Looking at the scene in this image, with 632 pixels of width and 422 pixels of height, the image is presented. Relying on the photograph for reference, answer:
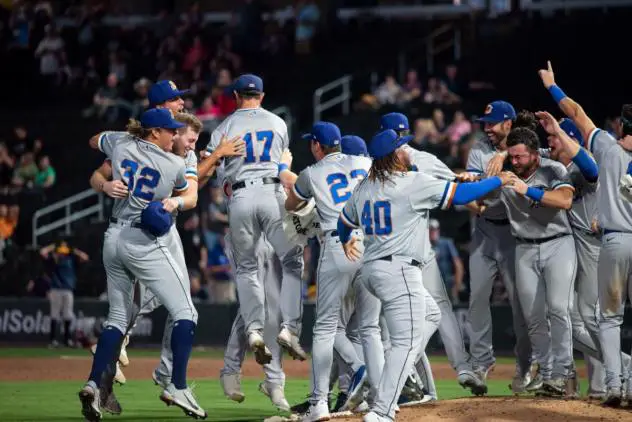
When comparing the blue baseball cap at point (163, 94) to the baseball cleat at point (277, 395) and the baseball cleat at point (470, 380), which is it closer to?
the baseball cleat at point (277, 395)

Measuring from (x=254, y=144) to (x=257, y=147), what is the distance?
0.04m

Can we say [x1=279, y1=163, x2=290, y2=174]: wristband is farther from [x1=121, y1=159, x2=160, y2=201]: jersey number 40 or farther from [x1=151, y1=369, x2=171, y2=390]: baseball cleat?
[x1=151, y1=369, x2=171, y2=390]: baseball cleat

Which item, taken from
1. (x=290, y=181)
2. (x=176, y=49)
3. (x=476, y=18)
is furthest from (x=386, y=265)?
(x=176, y=49)

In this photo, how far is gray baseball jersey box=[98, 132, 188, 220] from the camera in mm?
10664

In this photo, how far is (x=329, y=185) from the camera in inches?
420

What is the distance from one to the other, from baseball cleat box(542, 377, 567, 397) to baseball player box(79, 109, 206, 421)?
10.0ft

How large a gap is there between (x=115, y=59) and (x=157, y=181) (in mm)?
17690

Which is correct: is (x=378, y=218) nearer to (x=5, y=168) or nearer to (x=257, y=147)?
(x=257, y=147)

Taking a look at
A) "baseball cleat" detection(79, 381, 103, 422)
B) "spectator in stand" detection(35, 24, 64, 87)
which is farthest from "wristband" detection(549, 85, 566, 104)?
"spectator in stand" detection(35, 24, 64, 87)

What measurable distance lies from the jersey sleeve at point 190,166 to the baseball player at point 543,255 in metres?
2.78

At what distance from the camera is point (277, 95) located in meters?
26.4

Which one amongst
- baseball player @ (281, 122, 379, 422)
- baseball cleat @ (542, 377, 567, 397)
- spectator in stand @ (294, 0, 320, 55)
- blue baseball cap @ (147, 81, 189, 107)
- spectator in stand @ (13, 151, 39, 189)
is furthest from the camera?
spectator in stand @ (294, 0, 320, 55)

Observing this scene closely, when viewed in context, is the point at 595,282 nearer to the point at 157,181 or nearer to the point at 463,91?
the point at 157,181

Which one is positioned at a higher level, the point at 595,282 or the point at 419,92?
the point at 419,92
